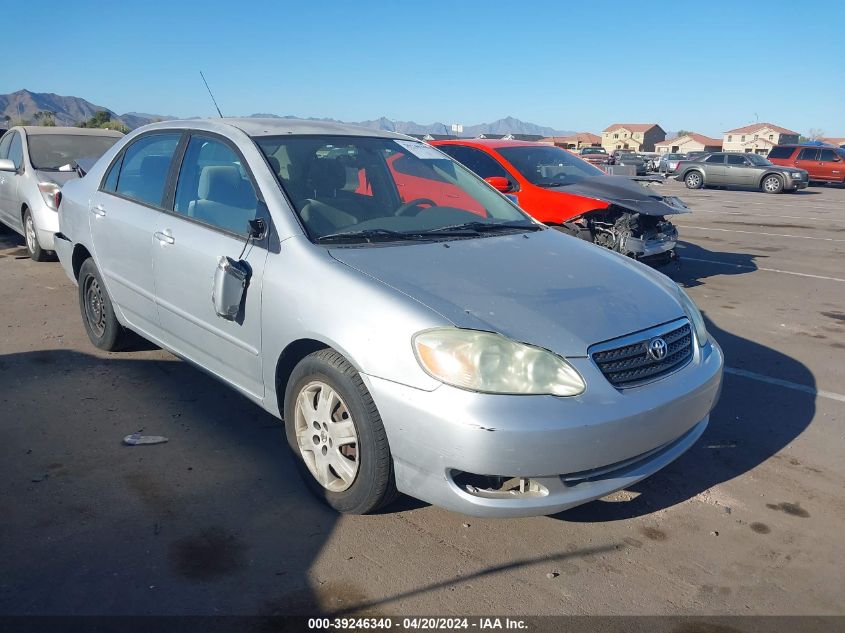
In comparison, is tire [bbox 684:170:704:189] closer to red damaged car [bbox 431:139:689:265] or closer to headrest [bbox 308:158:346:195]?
red damaged car [bbox 431:139:689:265]

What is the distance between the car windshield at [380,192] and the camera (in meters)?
3.60

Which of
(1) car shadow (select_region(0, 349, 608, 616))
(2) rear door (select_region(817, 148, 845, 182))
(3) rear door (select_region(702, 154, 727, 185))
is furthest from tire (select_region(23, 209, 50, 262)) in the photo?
(2) rear door (select_region(817, 148, 845, 182))

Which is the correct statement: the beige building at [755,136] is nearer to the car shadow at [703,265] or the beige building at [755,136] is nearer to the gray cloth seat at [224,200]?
the car shadow at [703,265]

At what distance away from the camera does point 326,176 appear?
3.86 m

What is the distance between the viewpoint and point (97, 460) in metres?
3.63

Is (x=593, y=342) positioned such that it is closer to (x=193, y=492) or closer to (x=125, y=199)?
(x=193, y=492)

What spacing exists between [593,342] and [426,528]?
1092mm

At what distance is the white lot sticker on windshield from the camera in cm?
461

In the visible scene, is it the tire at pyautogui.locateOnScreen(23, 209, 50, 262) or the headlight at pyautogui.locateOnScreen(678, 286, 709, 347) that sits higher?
the headlight at pyautogui.locateOnScreen(678, 286, 709, 347)

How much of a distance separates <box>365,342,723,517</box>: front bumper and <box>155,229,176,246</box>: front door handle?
1.77 metres

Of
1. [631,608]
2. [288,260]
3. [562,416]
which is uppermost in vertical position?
[288,260]

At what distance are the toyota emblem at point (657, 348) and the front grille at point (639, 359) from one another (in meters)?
0.01

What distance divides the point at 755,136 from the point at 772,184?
78075mm

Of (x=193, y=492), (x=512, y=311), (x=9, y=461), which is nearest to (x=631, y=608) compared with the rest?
(x=512, y=311)
